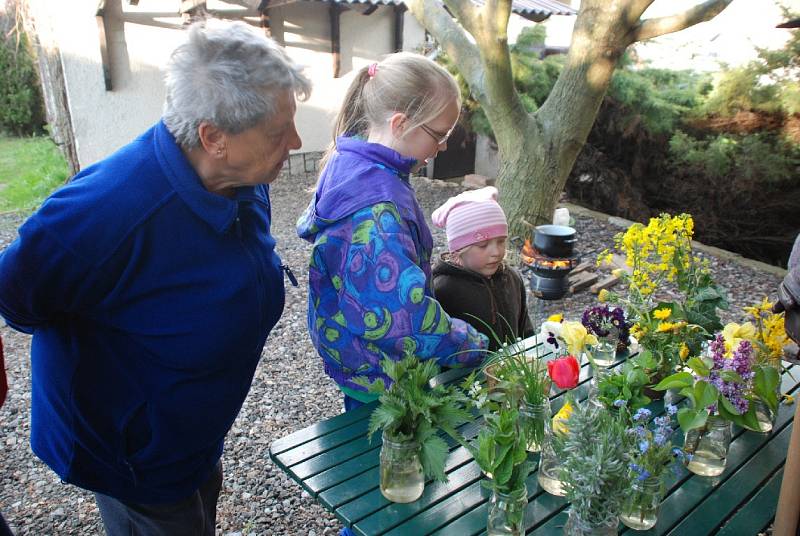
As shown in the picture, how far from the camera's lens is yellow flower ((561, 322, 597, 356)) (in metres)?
1.89

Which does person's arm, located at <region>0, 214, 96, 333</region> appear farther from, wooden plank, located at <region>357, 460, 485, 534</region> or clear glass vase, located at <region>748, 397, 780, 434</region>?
clear glass vase, located at <region>748, 397, 780, 434</region>

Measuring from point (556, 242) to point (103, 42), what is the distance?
5521mm

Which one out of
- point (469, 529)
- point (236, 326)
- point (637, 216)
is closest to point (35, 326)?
point (236, 326)

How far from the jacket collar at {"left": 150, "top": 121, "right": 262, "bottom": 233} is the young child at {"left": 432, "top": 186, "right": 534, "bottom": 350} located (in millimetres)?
1109

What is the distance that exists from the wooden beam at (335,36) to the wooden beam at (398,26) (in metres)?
0.96

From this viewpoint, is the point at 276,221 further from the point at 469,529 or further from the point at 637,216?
the point at 469,529

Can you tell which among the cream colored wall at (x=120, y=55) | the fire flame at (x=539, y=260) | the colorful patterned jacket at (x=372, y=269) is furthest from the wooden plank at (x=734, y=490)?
the cream colored wall at (x=120, y=55)

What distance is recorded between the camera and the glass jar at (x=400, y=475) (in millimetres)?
1392

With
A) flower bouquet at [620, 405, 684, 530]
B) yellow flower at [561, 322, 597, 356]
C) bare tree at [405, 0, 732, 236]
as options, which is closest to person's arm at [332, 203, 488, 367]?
yellow flower at [561, 322, 597, 356]

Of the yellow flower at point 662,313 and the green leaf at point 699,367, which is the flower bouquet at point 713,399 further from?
the yellow flower at point 662,313

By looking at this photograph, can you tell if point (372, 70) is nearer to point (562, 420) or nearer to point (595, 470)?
point (562, 420)

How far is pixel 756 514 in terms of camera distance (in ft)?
4.76

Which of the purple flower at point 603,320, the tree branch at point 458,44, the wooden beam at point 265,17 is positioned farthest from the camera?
the wooden beam at point 265,17

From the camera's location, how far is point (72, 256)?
4.04ft
